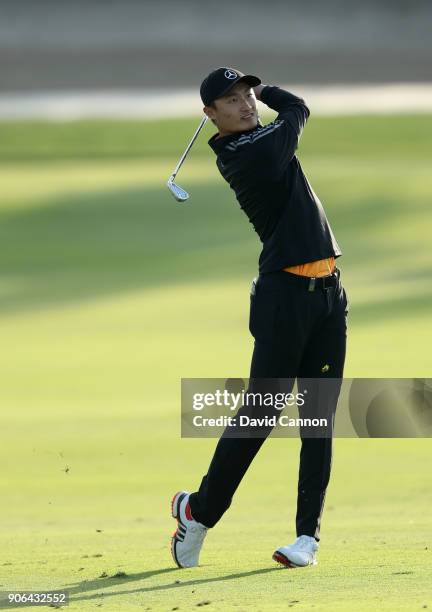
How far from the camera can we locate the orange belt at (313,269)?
4.73m

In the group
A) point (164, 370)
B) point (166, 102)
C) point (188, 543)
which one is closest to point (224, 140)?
point (188, 543)

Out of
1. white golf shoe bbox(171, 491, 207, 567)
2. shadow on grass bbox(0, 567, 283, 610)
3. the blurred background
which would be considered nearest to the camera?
shadow on grass bbox(0, 567, 283, 610)

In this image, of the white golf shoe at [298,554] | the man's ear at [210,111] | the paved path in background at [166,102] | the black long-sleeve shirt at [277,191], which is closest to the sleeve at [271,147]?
the black long-sleeve shirt at [277,191]

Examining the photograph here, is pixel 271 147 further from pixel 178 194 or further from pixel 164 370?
pixel 164 370

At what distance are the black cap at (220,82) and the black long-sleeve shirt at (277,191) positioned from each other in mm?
142

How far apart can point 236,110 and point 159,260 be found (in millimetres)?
11722

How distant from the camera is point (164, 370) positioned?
389 inches

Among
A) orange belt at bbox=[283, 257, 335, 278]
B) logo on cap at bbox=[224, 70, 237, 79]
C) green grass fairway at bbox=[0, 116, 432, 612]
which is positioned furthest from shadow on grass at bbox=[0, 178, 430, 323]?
logo on cap at bbox=[224, 70, 237, 79]

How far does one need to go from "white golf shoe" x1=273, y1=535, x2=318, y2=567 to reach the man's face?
1.39 m

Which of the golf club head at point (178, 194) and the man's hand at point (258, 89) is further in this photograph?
the golf club head at point (178, 194)

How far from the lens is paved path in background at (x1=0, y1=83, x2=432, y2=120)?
2942 centimetres

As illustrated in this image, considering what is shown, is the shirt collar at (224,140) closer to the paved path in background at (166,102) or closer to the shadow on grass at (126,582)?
the shadow on grass at (126,582)

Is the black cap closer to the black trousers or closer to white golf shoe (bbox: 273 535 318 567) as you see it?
the black trousers

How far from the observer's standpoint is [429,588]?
416cm
